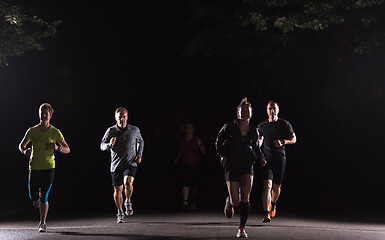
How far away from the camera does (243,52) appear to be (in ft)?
84.1

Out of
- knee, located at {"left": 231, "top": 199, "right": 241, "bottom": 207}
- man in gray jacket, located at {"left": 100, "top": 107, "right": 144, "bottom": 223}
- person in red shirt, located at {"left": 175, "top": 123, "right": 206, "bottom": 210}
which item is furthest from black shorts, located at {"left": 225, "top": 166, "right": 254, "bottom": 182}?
person in red shirt, located at {"left": 175, "top": 123, "right": 206, "bottom": 210}

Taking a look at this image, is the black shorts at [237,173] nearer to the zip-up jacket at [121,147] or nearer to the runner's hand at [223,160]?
the runner's hand at [223,160]

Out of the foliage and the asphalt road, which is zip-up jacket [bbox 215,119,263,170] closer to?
the asphalt road

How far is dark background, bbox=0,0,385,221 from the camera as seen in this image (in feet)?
73.8

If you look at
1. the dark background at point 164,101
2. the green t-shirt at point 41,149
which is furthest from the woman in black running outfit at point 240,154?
the dark background at point 164,101

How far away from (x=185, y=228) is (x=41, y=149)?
253 cm

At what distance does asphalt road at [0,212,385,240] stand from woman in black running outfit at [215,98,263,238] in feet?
1.92

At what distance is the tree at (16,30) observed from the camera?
16.2 metres

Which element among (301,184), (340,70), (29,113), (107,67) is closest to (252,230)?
(301,184)

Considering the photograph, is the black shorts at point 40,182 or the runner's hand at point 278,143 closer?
the black shorts at point 40,182

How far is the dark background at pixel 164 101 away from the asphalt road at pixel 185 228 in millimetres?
4491

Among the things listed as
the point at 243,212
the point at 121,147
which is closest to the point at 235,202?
the point at 243,212

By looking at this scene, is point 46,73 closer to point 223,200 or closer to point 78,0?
point 78,0

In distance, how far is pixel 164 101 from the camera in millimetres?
35719
